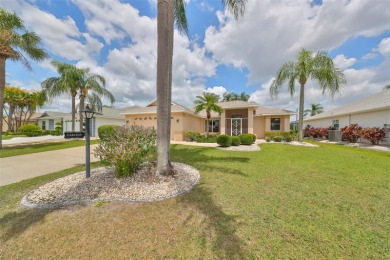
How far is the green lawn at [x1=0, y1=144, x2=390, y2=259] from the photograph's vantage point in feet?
8.36

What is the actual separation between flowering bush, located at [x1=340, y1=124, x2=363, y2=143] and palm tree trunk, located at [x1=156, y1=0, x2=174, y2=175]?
2011 cm

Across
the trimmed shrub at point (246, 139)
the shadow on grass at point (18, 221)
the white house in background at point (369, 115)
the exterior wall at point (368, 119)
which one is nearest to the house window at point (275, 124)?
the white house in background at point (369, 115)

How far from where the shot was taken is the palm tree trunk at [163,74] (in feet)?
17.0

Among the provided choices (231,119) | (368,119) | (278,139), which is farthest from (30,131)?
(368,119)

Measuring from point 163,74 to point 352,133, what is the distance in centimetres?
2112

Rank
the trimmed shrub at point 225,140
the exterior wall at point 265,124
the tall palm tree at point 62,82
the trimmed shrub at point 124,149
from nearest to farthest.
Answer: the trimmed shrub at point 124,149, the trimmed shrub at point 225,140, the tall palm tree at point 62,82, the exterior wall at point 265,124

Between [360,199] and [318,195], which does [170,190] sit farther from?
[360,199]

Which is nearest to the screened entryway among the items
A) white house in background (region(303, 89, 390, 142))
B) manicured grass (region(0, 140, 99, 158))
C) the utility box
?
the utility box

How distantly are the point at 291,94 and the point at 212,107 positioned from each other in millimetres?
7980

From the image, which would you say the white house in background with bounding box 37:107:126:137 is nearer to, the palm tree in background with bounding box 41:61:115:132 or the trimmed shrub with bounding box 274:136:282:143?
the palm tree in background with bounding box 41:61:115:132

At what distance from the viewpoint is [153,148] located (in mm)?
5750

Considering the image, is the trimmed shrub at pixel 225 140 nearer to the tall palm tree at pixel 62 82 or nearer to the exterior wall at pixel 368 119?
the exterior wall at pixel 368 119

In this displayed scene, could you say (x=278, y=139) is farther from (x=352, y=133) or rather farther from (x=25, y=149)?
(x=25, y=149)

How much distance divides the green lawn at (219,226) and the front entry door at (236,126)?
15.8 metres
